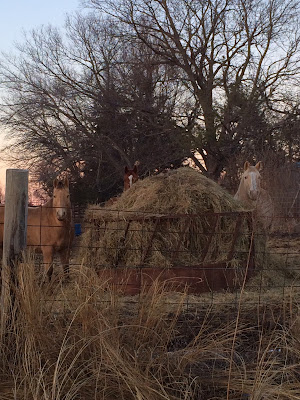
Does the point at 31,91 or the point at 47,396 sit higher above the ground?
the point at 31,91

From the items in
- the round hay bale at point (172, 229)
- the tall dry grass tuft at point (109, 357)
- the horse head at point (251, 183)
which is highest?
the horse head at point (251, 183)

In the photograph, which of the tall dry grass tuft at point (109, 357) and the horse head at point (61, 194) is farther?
the horse head at point (61, 194)

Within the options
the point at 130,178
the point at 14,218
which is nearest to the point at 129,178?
the point at 130,178

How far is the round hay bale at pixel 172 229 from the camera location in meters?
6.79

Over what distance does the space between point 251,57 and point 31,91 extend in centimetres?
Result: 1061

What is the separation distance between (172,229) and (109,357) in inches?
146

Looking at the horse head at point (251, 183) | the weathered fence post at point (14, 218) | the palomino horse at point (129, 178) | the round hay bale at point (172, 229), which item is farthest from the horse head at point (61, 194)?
the palomino horse at point (129, 178)

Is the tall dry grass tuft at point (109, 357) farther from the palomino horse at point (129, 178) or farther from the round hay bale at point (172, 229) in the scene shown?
the palomino horse at point (129, 178)

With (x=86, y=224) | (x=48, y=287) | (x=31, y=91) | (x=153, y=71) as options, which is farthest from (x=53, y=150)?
(x=48, y=287)

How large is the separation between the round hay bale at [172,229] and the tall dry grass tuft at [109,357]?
8.57ft

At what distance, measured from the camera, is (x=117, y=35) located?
23312mm

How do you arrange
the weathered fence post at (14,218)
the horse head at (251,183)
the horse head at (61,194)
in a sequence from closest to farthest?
1. the weathered fence post at (14,218)
2. the horse head at (61,194)
3. the horse head at (251,183)

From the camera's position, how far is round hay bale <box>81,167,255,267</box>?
679 cm

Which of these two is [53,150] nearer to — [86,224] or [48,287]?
[86,224]
